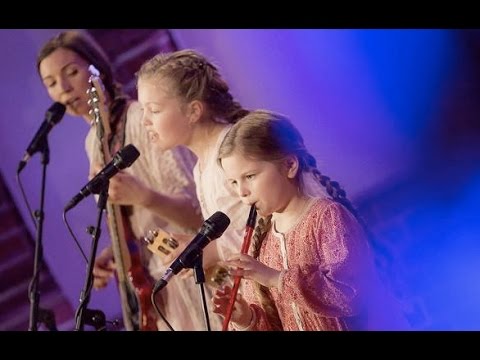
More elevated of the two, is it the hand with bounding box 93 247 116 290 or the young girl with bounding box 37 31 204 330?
the young girl with bounding box 37 31 204 330

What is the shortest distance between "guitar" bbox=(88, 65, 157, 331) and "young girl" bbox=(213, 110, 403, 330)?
402 mm

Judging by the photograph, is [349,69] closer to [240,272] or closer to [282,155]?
[282,155]

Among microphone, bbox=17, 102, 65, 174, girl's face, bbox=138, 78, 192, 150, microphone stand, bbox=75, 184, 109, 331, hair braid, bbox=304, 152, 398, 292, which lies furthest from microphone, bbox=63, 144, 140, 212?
hair braid, bbox=304, 152, 398, 292

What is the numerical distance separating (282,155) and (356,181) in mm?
239

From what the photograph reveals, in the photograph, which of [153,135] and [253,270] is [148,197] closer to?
[153,135]

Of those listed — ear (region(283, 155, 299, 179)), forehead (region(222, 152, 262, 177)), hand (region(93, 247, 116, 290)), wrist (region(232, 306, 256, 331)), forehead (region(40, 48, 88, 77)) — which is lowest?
wrist (region(232, 306, 256, 331))

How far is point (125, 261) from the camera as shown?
8.66 ft

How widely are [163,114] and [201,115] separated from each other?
0.36 ft

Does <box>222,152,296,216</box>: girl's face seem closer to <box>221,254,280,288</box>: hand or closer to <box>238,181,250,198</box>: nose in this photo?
<box>238,181,250,198</box>: nose

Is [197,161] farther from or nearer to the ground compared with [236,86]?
nearer to the ground

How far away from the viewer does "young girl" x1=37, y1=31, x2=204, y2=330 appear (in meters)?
2.57

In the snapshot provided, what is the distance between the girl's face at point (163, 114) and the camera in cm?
246
